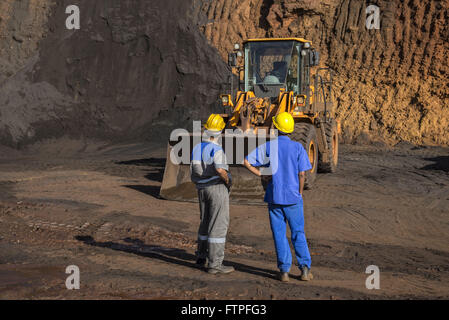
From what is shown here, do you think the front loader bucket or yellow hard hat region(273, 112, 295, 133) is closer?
yellow hard hat region(273, 112, 295, 133)

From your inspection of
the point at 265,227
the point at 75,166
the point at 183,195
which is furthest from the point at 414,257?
the point at 75,166

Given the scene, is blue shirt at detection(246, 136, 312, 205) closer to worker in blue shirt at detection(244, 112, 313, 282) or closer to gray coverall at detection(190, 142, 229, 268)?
worker in blue shirt at detection(244, 112, 313, 282)

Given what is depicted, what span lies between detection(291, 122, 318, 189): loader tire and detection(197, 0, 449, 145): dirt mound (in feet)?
39.9

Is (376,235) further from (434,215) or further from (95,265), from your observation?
(95,265)

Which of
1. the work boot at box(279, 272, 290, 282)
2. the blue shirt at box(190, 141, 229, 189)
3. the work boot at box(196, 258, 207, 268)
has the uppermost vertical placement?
the blue shirt at box(190, 141, 229, 189)

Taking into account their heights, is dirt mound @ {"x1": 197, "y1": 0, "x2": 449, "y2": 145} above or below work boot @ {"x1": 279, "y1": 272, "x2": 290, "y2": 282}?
above

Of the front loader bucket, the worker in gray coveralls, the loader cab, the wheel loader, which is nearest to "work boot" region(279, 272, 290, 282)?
the worker in gray coveralls

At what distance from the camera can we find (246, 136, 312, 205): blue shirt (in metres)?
5.20

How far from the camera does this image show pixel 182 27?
978 inches

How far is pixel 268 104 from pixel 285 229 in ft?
21.1

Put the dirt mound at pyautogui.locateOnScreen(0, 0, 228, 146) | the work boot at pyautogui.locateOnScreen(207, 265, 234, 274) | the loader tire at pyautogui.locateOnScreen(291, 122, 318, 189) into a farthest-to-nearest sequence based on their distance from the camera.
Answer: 1. the dirt mound at pyautogui.locateOnScreen(0, 0, 228, 146)
2. the loader tire at pyautogui.locateOnScreen(291, 122, 318, 189)
3. the work boot at pyautogui.locateOnScreen(207, 265, 234, 274)

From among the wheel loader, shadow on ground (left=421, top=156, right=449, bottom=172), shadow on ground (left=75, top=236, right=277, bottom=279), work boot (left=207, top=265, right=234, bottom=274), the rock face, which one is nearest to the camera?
work boot (left=207, top=265, right=234, bottom=274)

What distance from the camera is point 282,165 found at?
5.30 m

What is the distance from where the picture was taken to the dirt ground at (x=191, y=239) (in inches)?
199
